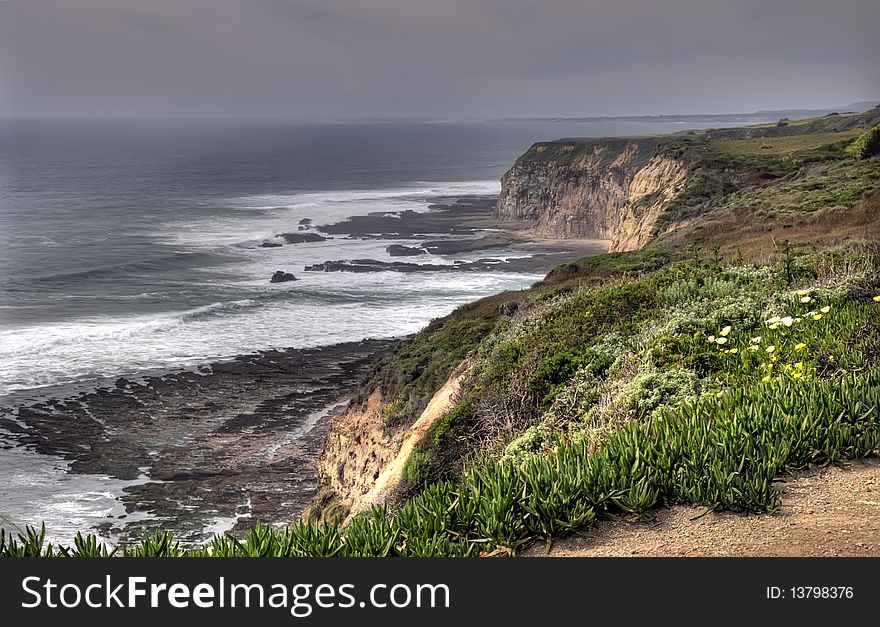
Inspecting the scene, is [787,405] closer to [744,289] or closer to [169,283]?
[744,289]

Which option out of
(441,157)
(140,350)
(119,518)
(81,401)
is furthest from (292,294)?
(441,157)

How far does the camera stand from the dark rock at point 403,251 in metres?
66.9

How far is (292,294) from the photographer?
51.8 m

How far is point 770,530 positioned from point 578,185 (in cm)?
7629

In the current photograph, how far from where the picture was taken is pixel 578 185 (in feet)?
261

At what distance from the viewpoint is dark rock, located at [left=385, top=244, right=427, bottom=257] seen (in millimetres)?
66938

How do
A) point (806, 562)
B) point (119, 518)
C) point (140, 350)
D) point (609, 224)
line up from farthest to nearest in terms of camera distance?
point (609, 224) → point (140, 350) → point (119, 518) → point (806, 562)

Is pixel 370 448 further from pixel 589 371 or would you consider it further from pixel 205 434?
pixel 205 434

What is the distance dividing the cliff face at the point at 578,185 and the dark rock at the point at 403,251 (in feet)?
50.6

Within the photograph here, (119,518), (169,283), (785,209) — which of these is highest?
(785,209)

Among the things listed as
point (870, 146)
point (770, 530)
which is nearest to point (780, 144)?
point (870, 146)

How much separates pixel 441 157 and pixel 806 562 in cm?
18581

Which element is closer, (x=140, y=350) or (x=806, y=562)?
(x=806, y=562)

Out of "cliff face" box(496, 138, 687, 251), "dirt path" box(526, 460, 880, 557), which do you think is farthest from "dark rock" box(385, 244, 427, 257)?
"dirt path" box(526, 460, 880, 557)
